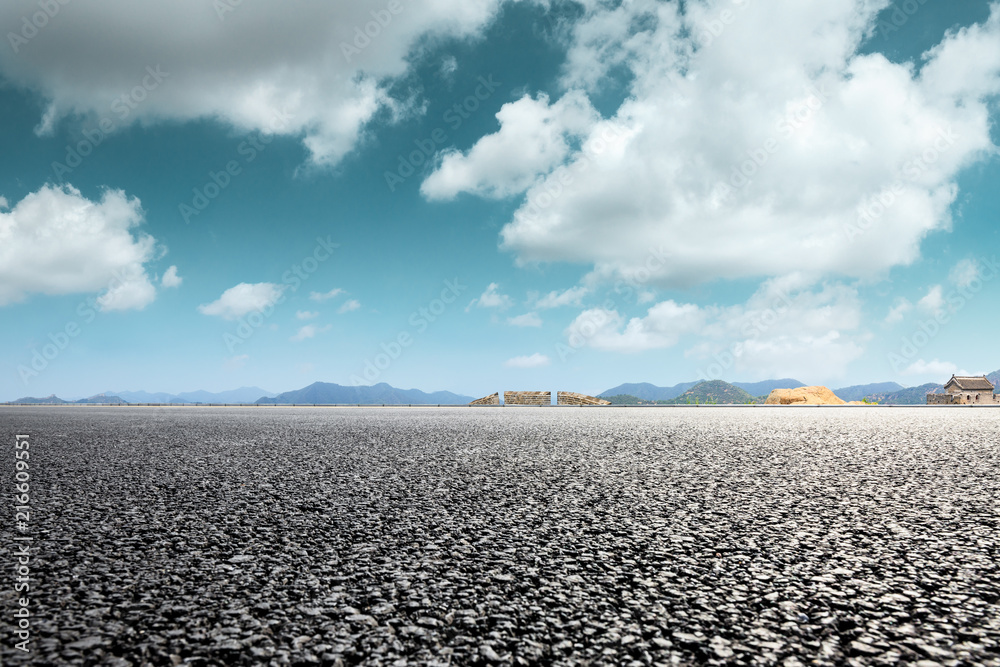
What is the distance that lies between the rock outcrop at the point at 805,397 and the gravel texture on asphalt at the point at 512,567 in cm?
6702

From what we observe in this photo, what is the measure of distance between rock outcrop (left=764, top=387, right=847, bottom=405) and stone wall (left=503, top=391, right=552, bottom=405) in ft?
94.0

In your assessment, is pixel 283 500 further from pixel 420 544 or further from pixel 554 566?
pixel 554 566

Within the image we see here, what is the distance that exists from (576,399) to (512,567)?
6179cm

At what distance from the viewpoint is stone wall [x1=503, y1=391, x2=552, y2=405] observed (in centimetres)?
6838

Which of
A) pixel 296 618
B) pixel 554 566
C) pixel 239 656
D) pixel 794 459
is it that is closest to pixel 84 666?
pixel 239 656

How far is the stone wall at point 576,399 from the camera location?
63.5m

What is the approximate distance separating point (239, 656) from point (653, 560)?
2941mm

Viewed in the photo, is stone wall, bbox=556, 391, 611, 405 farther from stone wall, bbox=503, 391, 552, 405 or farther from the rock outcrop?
the rock outcrop
